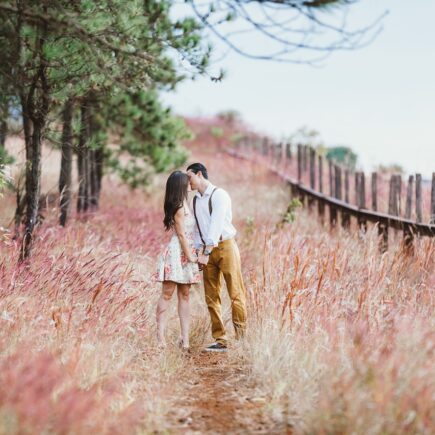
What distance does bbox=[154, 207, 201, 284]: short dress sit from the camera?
17.6ft

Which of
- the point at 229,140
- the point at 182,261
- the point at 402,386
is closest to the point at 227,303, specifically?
the point at 182,261

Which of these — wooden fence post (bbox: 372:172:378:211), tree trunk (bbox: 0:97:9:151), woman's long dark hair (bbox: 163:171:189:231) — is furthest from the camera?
wooden fence post (bbox: 372:172:378:211)

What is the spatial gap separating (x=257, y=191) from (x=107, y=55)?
8.85 metres

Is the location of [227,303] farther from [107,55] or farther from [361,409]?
[361,409]

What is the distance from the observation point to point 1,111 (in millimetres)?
8914

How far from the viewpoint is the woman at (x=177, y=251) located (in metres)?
5.34

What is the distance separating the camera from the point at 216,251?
5.60 m

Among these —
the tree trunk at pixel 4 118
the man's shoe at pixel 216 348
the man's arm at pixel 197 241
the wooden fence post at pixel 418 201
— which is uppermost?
the tree trunk at pixel 4 118

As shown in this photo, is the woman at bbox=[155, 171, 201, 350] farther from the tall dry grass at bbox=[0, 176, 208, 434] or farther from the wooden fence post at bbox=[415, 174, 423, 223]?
the wooden fence post at bbox=[415, 174, 423, 223]

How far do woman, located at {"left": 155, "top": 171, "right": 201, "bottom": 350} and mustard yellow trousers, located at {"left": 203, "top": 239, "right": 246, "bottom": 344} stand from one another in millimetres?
254

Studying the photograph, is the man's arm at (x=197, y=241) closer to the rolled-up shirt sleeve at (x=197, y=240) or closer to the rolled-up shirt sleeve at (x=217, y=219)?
the rolled-up shirt sleeve at (x=197, y=240)

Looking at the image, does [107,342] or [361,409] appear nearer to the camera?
[361,409]

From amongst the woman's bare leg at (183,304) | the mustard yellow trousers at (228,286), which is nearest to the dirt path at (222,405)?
the woman's bare leg at (183,304)

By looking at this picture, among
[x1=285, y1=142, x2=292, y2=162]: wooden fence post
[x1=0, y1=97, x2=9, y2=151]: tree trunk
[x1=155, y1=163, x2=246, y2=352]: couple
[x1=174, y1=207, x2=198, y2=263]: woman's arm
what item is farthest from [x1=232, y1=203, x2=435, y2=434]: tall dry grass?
[x1=285, y1=142, x2=292, y2=162]: wooden fence post
